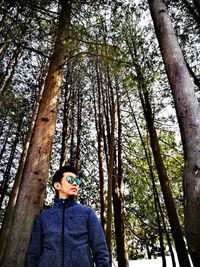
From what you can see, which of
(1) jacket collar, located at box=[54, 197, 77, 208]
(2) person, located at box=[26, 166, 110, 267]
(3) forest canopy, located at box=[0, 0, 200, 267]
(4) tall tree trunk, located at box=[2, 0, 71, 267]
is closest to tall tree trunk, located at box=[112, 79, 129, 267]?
(3) forest canopy, located at box=[0, 0, 200, 267]

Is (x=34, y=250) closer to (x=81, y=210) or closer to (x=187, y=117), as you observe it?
(x=81, y=210)

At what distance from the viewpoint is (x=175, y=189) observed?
34.2 ft

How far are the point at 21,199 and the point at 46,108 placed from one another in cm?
113

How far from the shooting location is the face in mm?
2096

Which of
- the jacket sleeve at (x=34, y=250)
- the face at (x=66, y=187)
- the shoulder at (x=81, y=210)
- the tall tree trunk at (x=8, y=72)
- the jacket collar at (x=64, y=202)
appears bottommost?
the jacket sleeve at (x=34, y=250)

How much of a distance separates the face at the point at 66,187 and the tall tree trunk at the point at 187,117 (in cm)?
89

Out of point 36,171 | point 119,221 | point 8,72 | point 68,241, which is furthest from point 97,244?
point 8,72

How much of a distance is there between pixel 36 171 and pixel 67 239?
0.99 metres

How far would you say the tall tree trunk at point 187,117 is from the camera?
1.54 m

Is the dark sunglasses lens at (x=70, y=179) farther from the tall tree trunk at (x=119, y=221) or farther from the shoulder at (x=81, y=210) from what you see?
the tall tree trunk at (x=119, y=221)

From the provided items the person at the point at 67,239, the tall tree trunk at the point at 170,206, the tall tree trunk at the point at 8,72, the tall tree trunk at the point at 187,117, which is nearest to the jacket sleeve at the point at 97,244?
the person at the point at 67,239

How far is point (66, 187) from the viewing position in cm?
211

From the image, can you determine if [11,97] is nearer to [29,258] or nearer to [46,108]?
[46,108]

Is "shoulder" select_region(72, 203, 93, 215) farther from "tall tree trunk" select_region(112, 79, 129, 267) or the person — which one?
"tall tree trunk" select_region(112, 79, 129, 267)
